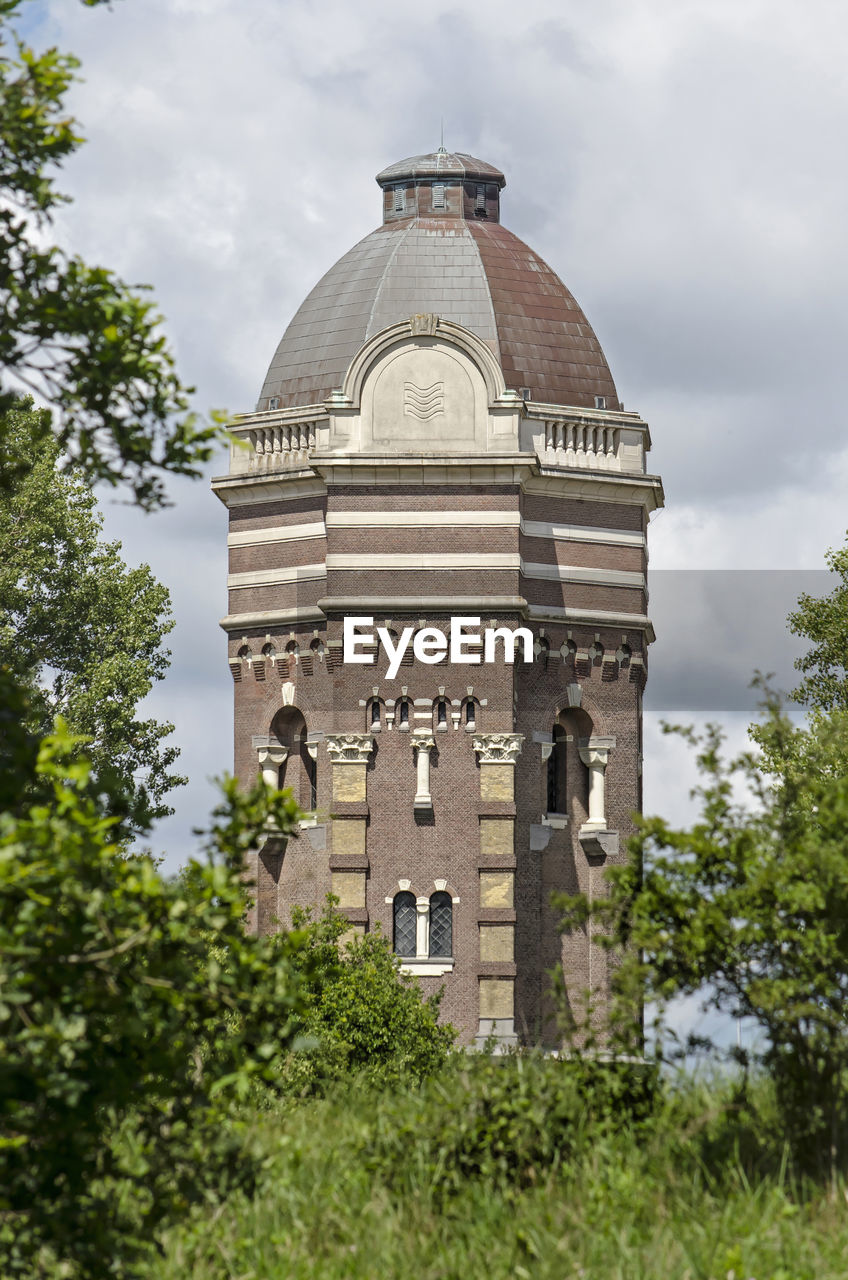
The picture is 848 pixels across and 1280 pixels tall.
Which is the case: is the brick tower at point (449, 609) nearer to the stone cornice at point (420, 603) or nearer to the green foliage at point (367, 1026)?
the stone cornice at point (420, 603)

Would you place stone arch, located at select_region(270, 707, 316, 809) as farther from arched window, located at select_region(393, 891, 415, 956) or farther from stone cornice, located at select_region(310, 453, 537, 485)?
stone cornice, located at select_region(310, 453, 537, 485)

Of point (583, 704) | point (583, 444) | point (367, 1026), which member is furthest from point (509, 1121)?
point (583, 444)

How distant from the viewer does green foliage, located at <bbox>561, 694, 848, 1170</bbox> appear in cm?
1875

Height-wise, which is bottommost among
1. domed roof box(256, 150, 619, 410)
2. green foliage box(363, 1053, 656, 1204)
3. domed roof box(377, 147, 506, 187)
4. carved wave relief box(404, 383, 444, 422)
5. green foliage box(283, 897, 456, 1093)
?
green foliage box(283, 897, 456, 1093)

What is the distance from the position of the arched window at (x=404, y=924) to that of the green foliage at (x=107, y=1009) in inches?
1363

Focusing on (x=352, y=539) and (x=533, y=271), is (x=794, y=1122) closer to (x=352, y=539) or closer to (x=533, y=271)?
(x=352, y=539)

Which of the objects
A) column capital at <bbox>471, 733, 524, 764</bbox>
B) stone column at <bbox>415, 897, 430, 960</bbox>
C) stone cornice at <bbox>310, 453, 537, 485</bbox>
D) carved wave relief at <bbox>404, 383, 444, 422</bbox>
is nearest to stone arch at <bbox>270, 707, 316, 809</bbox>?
stone column at <bbox>415, 897, 430, 960</bbox>

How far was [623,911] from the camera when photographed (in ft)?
66.1

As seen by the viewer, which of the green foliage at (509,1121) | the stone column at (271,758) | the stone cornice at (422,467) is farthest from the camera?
the stone column at (271,758)

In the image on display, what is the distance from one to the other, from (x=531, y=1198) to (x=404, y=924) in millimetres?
30644

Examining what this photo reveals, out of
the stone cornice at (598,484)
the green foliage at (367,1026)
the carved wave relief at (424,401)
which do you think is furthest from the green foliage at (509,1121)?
the stone cornice at (598,484)

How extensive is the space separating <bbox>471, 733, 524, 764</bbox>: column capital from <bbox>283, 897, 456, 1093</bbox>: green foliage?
7.14 m

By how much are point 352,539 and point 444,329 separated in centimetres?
568

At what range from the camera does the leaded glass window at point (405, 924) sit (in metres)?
49.2
